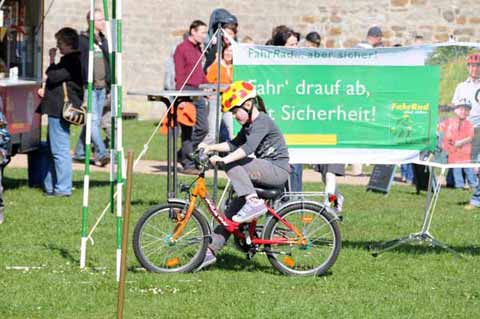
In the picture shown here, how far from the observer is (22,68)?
619 inches

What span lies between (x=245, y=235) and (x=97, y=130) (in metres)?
8.13

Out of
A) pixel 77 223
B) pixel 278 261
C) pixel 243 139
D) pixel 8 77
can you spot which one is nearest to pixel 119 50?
pixel 243 139

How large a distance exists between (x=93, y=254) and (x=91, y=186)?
471 centimetres

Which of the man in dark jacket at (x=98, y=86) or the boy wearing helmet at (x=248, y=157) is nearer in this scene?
the boy wearing helmet at (x=248, y=157)

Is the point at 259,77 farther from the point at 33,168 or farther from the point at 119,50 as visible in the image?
the point at 33,168

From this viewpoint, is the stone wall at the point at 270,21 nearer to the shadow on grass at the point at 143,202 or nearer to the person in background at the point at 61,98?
the person in background at the point at 61,98

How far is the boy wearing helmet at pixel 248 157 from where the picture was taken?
10289 millimetres

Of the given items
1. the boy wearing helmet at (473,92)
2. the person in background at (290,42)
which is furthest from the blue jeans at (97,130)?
the boy wearing helmet at (473,92)

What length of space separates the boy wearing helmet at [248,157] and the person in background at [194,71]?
20.5ft

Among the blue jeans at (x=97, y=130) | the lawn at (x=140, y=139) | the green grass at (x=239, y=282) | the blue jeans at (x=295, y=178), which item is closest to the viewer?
the green grass at (x=239, y=282)

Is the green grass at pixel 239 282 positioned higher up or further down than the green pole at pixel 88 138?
further down

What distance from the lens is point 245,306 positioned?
9242 millimetres

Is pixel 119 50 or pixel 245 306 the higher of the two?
pixel 119 50

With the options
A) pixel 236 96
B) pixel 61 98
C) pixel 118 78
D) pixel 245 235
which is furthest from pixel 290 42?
pixel 118 78
